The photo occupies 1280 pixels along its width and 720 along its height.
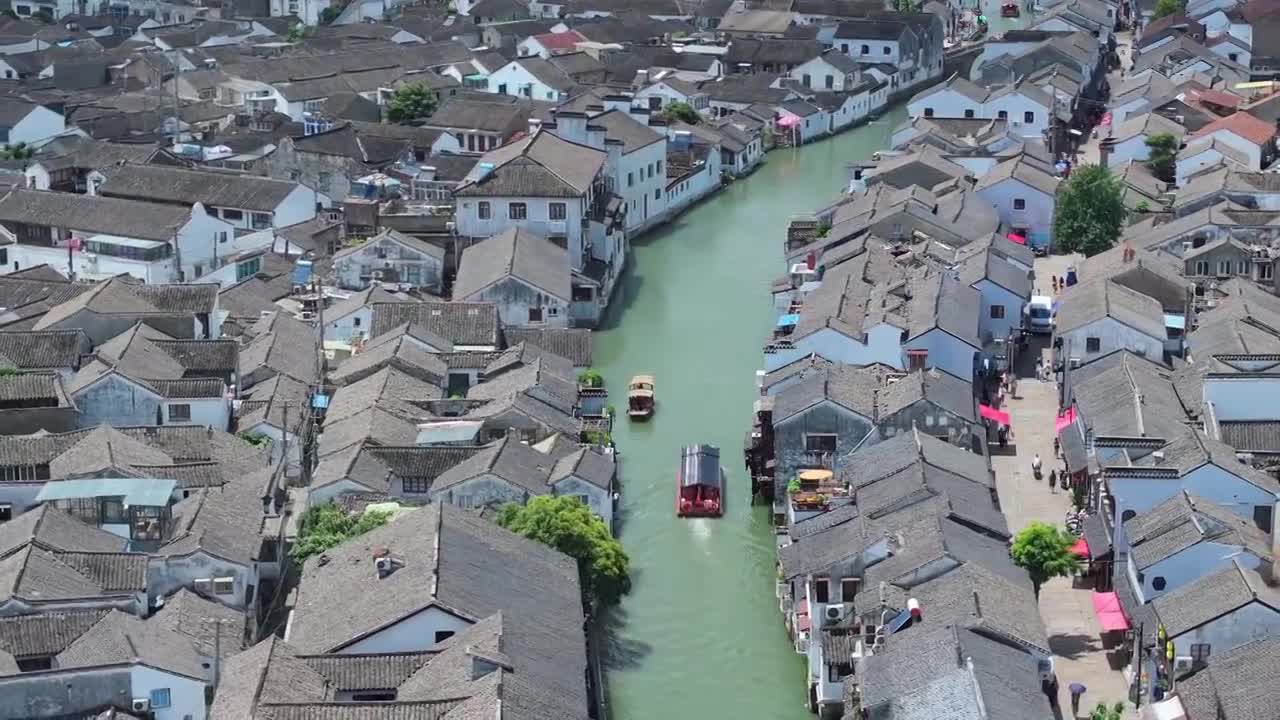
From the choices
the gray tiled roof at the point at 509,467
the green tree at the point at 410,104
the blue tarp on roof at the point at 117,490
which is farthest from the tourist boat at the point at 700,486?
the green tree at the point at 410,104

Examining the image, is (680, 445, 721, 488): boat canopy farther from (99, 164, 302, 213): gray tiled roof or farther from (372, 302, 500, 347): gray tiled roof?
(99, 164, 302, 213): gray tiled roof

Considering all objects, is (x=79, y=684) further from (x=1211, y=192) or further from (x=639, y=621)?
(x=1211, y=192)

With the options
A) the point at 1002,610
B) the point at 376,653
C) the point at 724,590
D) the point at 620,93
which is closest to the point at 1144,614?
the point at 1002,610

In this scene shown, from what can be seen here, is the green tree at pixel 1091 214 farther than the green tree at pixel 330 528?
Yes

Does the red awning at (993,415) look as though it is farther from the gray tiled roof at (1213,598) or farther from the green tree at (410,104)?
the green tree at (410,104)

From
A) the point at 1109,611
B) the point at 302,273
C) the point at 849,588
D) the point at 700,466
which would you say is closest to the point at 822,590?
the point at 849,588
